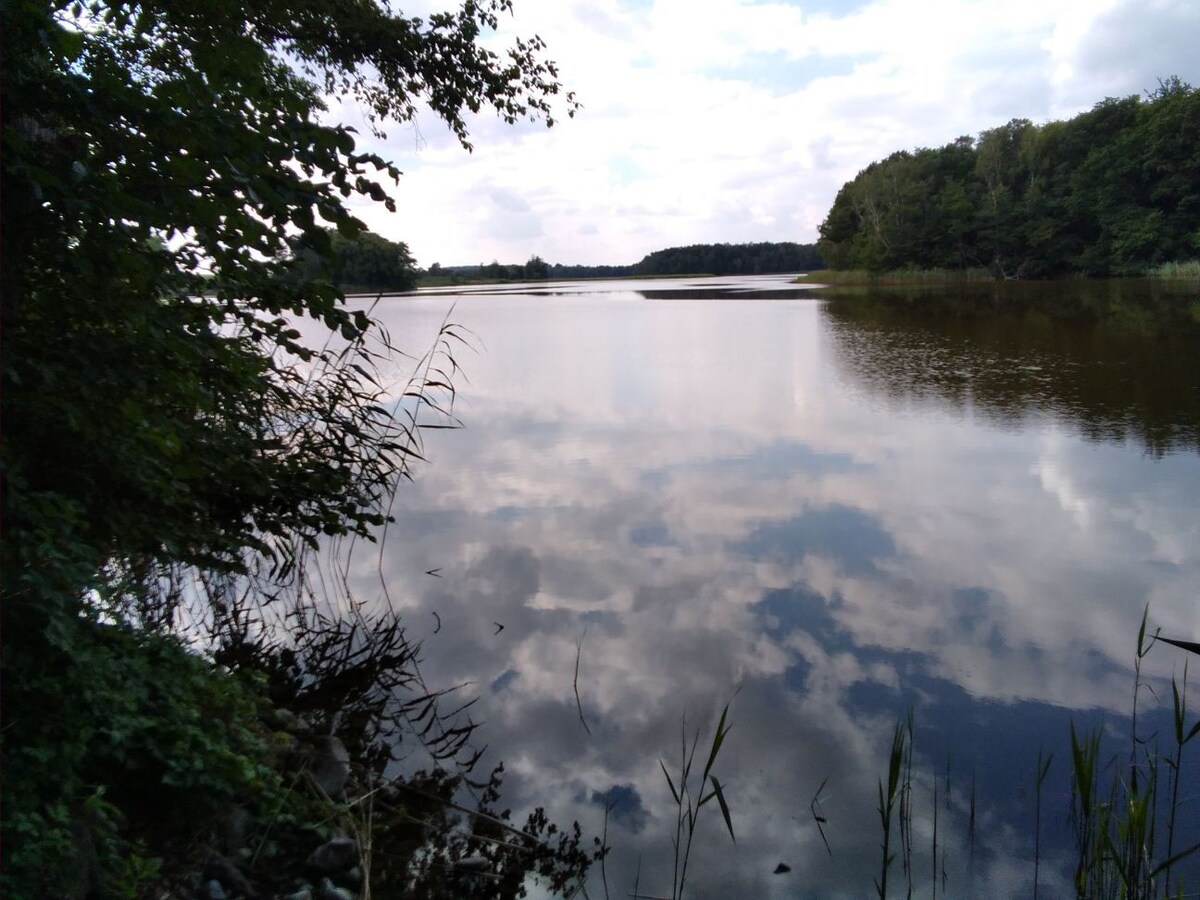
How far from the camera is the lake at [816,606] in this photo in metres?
2.74

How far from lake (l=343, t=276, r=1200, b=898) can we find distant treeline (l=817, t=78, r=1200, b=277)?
4444cm

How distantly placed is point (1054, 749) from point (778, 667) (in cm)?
110

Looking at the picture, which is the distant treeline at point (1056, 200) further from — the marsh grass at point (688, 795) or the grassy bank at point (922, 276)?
the marsh grass at point (688, 795)

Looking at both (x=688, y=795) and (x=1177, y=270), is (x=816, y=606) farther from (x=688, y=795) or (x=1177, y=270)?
(x=1177, y=270)

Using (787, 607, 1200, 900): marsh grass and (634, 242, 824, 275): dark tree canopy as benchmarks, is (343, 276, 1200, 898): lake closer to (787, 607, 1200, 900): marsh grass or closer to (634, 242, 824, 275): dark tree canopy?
(787, 607, 1200, 900): marsh grass

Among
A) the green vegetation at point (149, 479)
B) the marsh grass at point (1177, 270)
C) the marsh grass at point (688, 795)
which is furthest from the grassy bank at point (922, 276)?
the green vegetation at point (149, 479)

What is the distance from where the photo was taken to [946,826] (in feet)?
8.65

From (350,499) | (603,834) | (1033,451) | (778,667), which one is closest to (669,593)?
(778,667)

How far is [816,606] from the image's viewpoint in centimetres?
438

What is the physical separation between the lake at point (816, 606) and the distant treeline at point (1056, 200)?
4444cm

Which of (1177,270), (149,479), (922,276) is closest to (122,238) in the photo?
(149,479)

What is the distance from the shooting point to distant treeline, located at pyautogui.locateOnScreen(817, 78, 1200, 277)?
46.0 metres

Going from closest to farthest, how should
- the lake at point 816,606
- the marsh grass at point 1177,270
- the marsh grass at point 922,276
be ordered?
the lake at point 816,606 < the marsh grass at point 1177,270 < the marsh grass at point 922,276

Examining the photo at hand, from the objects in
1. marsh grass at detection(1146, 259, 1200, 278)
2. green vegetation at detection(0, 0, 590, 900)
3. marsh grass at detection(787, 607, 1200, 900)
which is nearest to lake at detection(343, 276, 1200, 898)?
marsh grass at detection(787, 607, 1200, 900)
